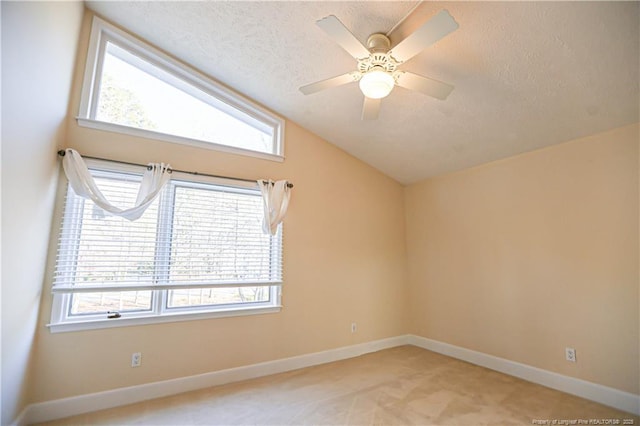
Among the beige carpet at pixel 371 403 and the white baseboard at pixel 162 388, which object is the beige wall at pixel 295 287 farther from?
the beige carpet at pixel 371 403

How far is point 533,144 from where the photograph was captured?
3.17m

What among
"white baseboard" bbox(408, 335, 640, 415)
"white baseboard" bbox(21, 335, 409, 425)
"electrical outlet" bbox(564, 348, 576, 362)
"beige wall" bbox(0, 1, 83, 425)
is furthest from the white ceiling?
"white baseboard" bbox(21, 335, 409, 425)

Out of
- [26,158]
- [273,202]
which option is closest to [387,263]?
[273,202]

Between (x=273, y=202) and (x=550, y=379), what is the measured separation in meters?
3.35

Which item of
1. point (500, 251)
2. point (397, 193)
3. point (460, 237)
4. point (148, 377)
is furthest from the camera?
point (397, 193)

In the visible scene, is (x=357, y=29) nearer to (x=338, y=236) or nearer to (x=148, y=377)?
(x=338, y=236)

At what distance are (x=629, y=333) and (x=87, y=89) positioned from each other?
17.2 ft

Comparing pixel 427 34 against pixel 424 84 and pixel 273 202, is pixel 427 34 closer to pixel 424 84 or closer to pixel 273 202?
pixel 424 84

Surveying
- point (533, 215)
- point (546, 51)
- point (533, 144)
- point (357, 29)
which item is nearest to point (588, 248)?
point (533, 215)

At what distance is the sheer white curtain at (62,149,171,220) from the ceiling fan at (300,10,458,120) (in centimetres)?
170

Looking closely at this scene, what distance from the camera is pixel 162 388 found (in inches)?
109

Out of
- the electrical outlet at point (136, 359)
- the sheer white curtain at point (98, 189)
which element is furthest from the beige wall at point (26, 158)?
the electrical outlet at point (136, 359)

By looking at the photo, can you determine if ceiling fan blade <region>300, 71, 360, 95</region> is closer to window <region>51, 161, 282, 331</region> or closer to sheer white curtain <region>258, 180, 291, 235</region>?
sheer white curtain <region>258, 180, 291, 235</region>

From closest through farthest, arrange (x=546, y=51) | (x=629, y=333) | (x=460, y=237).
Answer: (x=546, y=51)
(x=629, y=333)
(x=460, y=237)
